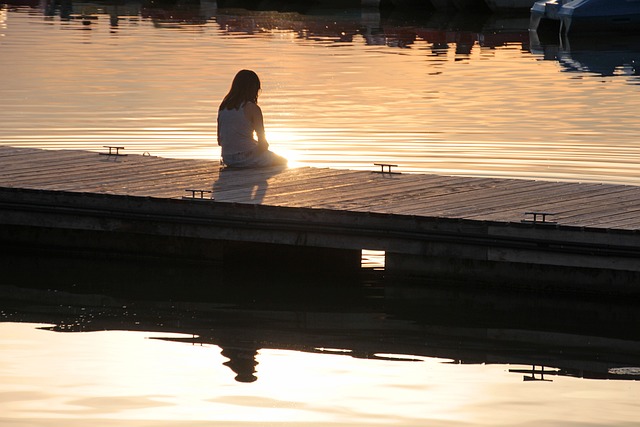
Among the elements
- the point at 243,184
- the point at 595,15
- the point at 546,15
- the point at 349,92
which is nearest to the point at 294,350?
the point at 243,184

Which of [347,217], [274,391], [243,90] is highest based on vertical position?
[243,90]

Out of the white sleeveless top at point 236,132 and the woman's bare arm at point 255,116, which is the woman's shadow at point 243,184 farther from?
the woman's bare arm at point 255,116

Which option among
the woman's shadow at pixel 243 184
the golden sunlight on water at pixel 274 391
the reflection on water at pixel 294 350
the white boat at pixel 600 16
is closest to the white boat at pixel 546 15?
the white boat at pixel 600 16

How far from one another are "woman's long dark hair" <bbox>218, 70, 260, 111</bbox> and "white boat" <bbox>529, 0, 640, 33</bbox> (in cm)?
3233

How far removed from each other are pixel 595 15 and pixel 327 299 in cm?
3491

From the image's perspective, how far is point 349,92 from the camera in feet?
90.3

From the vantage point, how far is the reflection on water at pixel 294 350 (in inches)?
349

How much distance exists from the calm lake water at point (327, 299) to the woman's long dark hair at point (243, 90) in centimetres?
201

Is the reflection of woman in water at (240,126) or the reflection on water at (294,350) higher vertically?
the reflection of woman in water at (240,126)

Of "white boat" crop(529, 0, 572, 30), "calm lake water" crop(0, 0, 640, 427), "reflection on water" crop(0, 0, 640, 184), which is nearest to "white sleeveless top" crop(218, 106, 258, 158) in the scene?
"calm lake water" crop(0, 0, 640, 427)

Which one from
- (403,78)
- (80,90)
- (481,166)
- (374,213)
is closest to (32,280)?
(374,213)

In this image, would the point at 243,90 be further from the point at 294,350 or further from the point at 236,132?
the point at 294,350

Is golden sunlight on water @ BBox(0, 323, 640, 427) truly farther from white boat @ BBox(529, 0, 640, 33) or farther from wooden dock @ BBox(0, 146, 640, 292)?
white boat @ BBox(529, 0, 640, 33)

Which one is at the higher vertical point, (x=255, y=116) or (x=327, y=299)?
(x=255, y=116)
